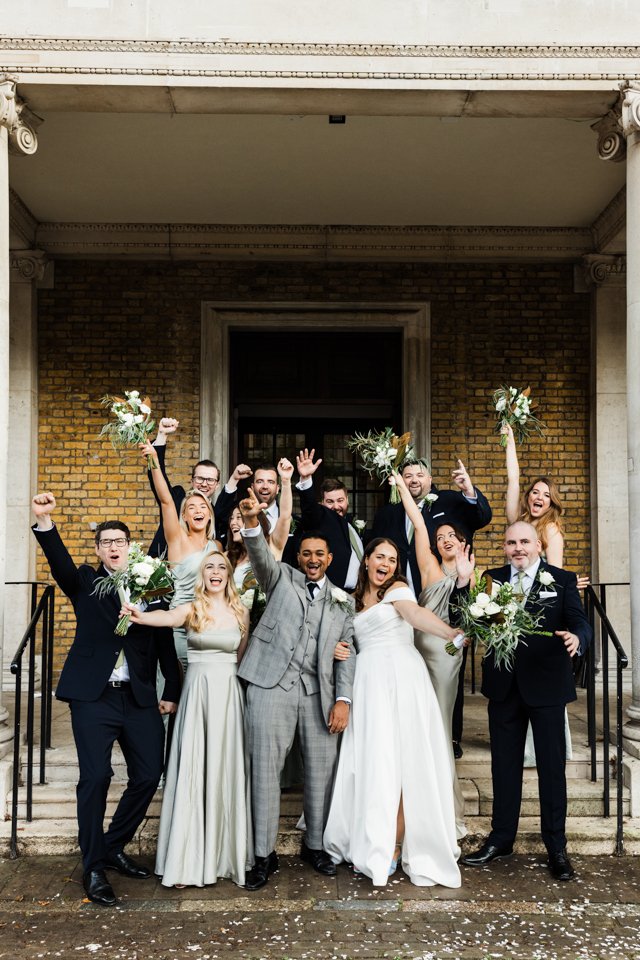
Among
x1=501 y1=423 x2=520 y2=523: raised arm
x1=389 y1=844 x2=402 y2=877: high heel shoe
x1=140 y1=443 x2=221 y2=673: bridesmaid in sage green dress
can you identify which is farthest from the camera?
x1=501 y1=423 x2=520 y2=523: raised arm

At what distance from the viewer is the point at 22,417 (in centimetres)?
913

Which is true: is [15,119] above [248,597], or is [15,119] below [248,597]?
above

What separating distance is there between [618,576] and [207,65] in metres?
6.18

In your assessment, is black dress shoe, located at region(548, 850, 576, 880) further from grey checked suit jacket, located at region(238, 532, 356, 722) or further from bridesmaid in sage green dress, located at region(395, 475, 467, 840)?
grey checked suit jacket, located at region(238, 532, 356, 722)

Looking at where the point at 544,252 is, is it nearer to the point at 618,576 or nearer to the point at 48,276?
the point at 618,576

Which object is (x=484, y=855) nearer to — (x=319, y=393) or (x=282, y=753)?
(x=282, y=753)

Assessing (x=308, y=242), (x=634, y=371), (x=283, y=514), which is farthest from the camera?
(x=308, y=242)

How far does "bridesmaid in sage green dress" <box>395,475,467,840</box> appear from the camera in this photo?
5.40 metres

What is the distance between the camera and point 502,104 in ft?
20.8

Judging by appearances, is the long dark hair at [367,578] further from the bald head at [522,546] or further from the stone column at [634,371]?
the stone column at [634,371]

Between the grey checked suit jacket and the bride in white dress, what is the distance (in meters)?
0.16

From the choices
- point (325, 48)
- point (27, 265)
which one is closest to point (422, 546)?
point (325, 48)

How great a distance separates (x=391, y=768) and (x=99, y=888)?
163 centimetres

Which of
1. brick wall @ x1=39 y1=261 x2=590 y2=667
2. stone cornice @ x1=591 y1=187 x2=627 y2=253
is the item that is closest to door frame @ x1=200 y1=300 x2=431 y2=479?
brick wall @ x1=39 y1=261 x2=590 y2=667
